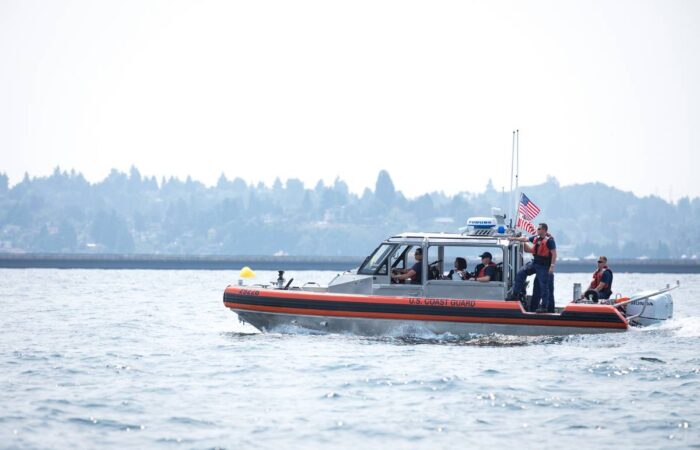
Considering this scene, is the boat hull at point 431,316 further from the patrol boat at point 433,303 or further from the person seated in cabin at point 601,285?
the person seated in cabin at point 601,285

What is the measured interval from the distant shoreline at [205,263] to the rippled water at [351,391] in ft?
343

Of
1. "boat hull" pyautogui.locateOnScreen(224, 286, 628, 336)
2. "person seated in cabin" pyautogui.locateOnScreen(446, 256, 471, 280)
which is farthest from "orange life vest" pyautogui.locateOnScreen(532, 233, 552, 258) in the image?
"person seated in cabin" pyautogui.locateOnScreen(446, 256, 471, 280)

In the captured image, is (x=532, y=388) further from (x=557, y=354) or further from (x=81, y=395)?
(x=81, y=395)

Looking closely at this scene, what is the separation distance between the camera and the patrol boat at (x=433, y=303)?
20.8 meters

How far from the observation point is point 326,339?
21.0m

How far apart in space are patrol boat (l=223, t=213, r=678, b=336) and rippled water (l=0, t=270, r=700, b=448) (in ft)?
0.96

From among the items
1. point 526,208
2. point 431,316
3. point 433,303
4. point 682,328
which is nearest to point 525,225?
point 526,208

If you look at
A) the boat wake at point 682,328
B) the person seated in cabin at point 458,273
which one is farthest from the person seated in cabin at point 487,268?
the boat wake at point 682,328

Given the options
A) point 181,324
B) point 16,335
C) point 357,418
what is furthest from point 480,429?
point 181,324

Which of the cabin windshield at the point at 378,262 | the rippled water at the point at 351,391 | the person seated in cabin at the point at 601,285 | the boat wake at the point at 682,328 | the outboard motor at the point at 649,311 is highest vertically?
the cabin windshield at the point at 378,262

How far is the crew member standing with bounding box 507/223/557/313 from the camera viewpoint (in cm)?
2058

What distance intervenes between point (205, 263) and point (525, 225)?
380 feet

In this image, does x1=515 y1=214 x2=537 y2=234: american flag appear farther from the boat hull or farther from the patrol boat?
Answer: the boat hull

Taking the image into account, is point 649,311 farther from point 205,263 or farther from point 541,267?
point 205,263
